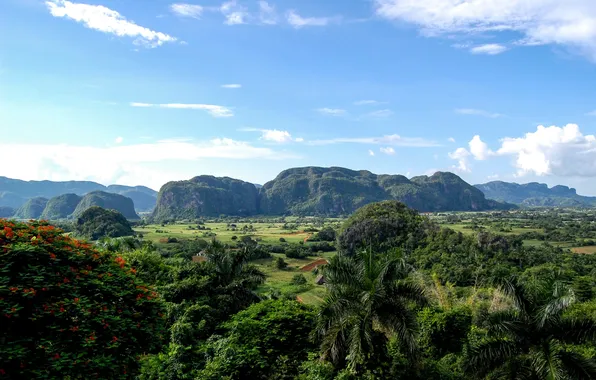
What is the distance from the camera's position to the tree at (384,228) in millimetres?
53656

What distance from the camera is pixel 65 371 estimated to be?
5.84 meters

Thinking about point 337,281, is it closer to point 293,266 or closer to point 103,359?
point 103,359

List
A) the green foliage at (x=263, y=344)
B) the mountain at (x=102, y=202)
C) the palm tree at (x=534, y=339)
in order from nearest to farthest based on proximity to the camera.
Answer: the palm tree at (x=534, y=339) < the green foliage at (x=263, y=344) < the mountain at (x=102, y=202)

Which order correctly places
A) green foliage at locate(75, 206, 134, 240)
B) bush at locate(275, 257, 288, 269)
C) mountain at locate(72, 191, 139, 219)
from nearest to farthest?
bush at locate(275, 257, 288, 269) < green foliage at locate(75, 206, 134, 240) < mountain at locate(72, 191, 139, 219)

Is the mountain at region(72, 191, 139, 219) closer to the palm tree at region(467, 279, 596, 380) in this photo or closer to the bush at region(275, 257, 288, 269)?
the bush at region(275, 257, 288, 269)

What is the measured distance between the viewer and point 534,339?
9219 mm

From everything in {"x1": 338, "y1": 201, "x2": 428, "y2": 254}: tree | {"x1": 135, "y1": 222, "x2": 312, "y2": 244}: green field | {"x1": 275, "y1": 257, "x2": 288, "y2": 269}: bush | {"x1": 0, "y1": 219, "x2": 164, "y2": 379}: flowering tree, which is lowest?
{"x1": 275, "y1": 257, "x2": 288, "y2": 269}: bush

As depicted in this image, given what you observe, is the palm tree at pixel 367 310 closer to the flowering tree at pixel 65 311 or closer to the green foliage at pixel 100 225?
the flowering tree at pixel 65 311

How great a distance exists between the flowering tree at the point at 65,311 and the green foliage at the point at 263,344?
2.56m

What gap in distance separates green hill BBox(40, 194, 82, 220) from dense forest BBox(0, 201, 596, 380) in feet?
650

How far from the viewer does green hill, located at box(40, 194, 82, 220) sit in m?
182

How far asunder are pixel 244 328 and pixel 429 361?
6.14 metres

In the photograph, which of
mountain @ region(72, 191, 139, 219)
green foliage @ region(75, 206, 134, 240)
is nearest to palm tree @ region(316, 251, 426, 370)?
green foliage @ region(75, 206, 134, 240)

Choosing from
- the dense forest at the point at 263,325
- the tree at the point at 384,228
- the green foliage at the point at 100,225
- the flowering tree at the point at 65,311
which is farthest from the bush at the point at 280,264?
the flowering tree at the point at 65,311
